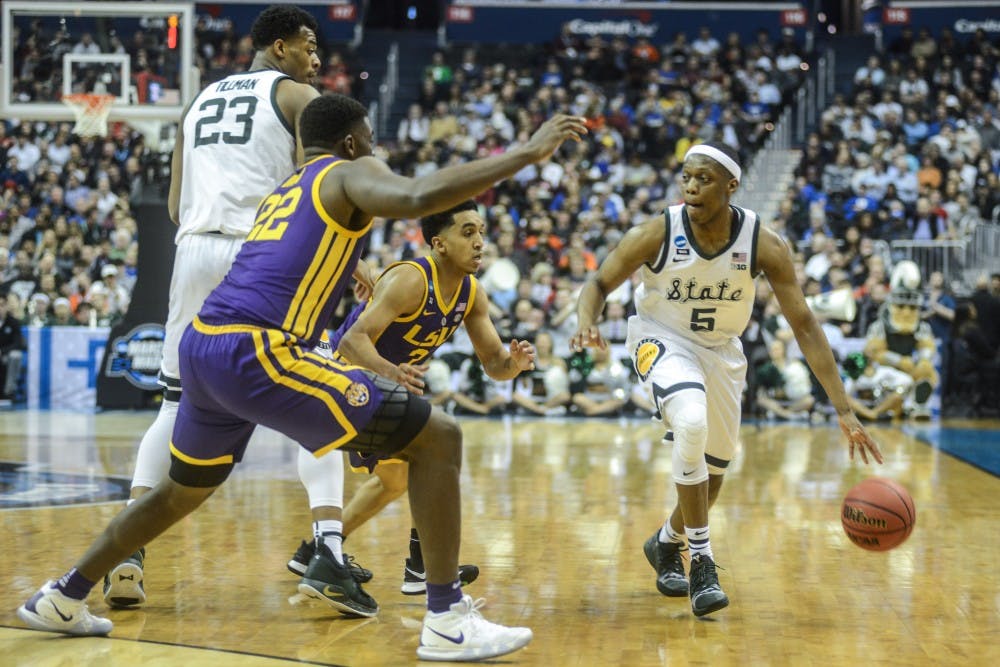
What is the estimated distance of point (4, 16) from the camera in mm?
13680

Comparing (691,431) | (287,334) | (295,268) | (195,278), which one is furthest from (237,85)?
(691,431)

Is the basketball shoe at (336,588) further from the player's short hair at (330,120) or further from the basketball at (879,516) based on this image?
Answer: the basketball at (879,516)

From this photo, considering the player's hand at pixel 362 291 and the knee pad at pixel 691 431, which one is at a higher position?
the player's hand at pixel 362 291

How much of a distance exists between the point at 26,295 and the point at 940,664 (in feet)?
51.4

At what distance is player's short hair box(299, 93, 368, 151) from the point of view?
14.4 feet

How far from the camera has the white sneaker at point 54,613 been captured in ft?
14.6

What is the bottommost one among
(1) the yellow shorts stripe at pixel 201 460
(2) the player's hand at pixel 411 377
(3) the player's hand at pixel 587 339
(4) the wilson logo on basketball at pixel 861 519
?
(4) the wilson logo on basketball at pixel 861 519

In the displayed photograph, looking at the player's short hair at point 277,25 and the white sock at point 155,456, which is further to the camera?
the player's short hair at point 277,25

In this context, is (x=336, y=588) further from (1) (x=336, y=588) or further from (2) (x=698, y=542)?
(2) (x=698, y=542)

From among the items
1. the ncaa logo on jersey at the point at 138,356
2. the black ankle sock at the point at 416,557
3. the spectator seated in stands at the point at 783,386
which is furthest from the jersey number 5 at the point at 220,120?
the spectator seated in stands at the point at 783,386

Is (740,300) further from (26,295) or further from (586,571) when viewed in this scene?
(26,295)

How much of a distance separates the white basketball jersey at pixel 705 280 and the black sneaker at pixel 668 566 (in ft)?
3.17

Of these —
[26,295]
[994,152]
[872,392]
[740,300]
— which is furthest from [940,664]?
[994,152]

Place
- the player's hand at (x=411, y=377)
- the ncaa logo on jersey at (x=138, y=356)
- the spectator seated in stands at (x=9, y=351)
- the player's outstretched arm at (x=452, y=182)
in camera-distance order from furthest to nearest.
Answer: the spectator seated in stands at (x=9, y=351), the ncaa logo on jersey at (x=138, y=356), the player's hand at (x=411, y=377), the player's outstretched arm at (x=452, y=182)
